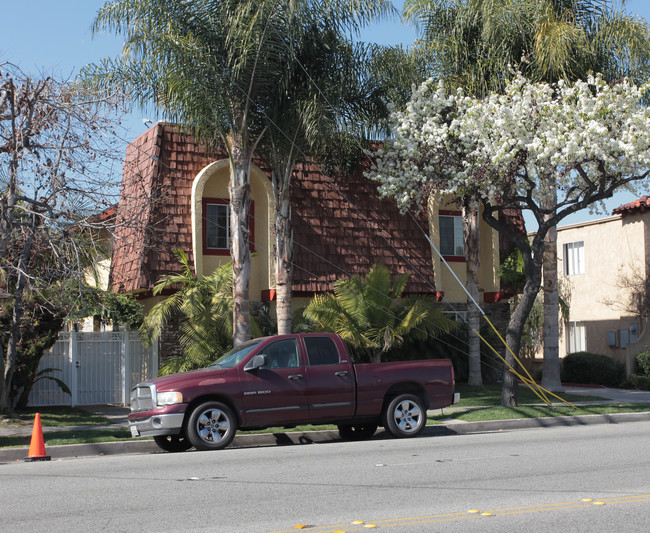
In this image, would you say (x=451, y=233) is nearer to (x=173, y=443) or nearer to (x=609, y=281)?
(x=609, y=281)

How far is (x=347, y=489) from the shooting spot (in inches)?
342

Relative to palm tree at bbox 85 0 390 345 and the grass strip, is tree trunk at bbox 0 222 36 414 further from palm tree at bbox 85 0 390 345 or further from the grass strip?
the grass strip

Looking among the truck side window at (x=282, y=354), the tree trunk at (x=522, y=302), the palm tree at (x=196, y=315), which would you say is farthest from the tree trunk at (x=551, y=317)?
the truck side window at (x=282, y=354)

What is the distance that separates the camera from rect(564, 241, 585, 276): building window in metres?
30.8

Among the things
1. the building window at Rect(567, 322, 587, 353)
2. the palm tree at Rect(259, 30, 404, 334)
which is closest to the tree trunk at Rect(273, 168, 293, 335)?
the palm tree at Rect(259, 30, 404, 334)

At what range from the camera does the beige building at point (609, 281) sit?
1083 inches

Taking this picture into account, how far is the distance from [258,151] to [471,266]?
687 cm

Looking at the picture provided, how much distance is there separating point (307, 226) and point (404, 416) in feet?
29.8

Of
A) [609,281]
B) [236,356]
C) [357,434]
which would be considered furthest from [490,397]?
[609,281]

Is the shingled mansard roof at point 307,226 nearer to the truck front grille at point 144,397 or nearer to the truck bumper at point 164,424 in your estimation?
the truck front grille at point 144,397

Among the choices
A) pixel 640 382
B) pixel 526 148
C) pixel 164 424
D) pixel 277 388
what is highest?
pixel 526 148

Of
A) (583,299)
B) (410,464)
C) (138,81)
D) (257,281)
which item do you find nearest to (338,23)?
(138,81)

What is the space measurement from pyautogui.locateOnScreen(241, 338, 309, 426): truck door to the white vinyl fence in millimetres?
8178

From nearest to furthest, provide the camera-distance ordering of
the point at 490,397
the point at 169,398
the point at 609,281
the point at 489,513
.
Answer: the point at 489,513 < the point at 169,398 < the point at 490,397 < the point at 609,281
